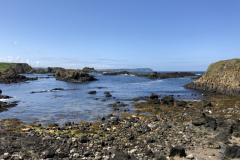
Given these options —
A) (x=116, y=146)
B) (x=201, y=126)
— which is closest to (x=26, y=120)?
(x=116, y=146)

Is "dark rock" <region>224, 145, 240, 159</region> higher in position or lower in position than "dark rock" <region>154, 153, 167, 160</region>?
higher

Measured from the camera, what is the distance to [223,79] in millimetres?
51531

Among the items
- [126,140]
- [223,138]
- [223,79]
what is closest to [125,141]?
[126,140]

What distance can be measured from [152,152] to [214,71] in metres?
57.0

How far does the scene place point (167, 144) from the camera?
1505cm

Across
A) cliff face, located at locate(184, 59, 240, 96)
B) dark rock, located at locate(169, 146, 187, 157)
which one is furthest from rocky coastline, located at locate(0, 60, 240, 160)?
cliff face, located at locate(184, 59, 240, 96)

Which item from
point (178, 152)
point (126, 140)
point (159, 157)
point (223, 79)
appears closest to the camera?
point (159, 157)

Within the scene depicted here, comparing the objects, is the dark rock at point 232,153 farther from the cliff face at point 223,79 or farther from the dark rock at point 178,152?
the cliff face at point 223,79

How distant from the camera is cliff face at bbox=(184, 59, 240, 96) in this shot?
153 feet

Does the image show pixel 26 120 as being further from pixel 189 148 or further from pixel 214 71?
pixel 214 71

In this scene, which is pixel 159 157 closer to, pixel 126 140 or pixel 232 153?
pixel 126 140

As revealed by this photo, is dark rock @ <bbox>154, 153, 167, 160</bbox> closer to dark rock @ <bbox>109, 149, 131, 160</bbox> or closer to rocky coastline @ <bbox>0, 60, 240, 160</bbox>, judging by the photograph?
rocky coastline @ <bbox>0, 60, 240, 160</bbox>

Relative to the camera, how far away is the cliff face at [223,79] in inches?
1832

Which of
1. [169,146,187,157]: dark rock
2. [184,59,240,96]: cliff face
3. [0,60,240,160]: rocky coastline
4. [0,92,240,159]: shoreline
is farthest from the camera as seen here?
[184,59,240,96]: cliff face
